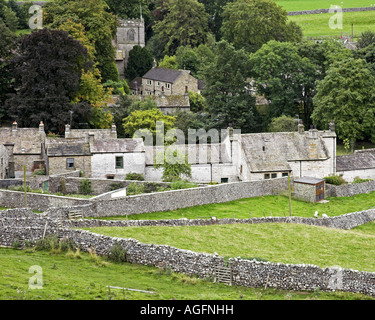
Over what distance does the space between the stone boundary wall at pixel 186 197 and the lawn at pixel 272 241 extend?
278 inches

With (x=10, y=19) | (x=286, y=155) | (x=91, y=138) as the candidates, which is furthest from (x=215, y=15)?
(x=91, y=138)

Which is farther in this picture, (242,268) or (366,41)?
(366,41)

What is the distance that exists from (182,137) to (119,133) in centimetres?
725

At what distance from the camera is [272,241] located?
47.3 metres

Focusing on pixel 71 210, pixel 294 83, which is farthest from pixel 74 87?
pixel 71 210

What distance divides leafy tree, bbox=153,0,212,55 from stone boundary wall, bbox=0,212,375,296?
3413 inches

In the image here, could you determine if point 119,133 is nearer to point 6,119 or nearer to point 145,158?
point 6,119

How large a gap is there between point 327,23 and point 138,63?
41400 millimetres

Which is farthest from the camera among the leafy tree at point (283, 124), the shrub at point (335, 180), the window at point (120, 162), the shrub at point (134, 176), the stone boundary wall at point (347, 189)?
the leafy tree at point (283, 124)

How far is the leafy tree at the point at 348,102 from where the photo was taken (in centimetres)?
8531

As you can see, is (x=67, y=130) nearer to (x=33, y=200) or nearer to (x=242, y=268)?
(x=33, y=200)

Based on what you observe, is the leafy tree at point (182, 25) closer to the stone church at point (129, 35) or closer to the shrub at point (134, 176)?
the stone church at point (129, 35)

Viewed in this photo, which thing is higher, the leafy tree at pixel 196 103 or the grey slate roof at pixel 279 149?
the leafy tree at pixel 196 103

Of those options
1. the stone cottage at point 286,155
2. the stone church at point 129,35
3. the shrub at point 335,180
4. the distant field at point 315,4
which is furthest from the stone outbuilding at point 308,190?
the distant field at point 315,4
